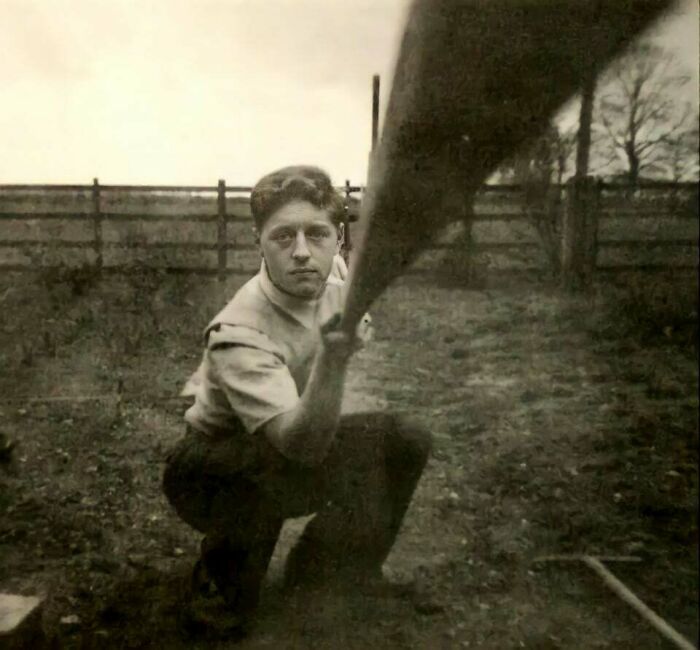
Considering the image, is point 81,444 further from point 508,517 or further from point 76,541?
point 508,517

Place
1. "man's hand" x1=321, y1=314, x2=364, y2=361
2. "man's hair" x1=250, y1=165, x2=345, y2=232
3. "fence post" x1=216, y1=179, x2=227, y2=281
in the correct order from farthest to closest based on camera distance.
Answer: "fence post" x1=216, y1=179, x2=227, y2=281 < "man's hair" x1=250, y1=165, x2=345, y2=232 < "man's hand" x1=321, y1=314, x2=364, y2=361

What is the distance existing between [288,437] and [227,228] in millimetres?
384

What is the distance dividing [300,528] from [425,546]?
22 cm

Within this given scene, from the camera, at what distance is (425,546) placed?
1307 mm

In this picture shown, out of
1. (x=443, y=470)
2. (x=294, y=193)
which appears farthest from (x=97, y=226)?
(x=443, y=470)

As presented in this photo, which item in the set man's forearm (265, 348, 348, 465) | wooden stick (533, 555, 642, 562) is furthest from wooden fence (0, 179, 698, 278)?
wooden stick (533, 555, 642, 562)

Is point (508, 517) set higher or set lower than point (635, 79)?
lower

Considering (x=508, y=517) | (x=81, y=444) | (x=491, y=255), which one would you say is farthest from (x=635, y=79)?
(x=81, y=444)

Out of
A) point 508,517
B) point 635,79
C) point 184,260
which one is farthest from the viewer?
point 184,260

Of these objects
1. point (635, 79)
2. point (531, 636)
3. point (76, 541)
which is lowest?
point (531, 636)

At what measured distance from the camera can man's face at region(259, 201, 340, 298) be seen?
3.87 ft

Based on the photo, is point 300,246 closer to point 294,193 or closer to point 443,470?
point 294,193

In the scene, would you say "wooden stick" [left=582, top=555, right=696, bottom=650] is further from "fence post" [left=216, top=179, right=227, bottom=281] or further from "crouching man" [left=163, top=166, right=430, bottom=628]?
"fence post" [left=216, top=179, right=227, bottom=281]

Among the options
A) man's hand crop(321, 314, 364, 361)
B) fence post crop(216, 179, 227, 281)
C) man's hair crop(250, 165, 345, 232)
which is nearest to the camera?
man's hand crop(321, 314, 364, 361)
